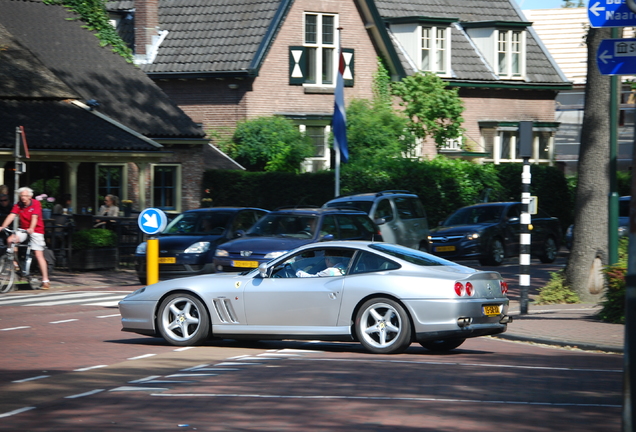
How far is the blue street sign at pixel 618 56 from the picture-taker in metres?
9.03

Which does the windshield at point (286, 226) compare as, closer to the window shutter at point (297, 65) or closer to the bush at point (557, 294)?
the bush at point (557, 294)

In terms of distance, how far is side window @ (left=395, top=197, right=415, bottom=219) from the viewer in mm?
24938

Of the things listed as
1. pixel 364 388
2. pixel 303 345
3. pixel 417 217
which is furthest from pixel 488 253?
pixel 364 388

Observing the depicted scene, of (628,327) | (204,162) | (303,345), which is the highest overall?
(204,162)

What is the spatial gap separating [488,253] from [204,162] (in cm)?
1177

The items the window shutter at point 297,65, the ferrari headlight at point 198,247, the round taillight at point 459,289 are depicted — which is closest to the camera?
the round taillight at point 459,289

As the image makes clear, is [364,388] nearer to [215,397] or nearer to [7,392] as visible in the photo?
[215,397]

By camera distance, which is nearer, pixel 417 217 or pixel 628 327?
pixel 628 327

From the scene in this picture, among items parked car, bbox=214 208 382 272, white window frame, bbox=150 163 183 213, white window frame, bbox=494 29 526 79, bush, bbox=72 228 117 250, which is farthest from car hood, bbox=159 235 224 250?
white window frame, bbox=494 29 526 79

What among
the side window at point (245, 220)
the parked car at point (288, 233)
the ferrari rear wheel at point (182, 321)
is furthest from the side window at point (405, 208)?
the ferrari rear wheel at point (182, 321)

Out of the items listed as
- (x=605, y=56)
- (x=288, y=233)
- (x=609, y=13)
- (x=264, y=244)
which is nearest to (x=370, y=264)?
(x=605, y=56)

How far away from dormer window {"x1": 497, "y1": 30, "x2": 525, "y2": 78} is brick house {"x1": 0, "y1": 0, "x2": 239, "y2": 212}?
14082mm

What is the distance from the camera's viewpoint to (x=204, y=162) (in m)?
34.2

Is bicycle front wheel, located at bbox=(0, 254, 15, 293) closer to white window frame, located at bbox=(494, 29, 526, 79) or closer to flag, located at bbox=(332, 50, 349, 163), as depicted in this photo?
flag, located at bbox=(332, 50, 349, 163)
